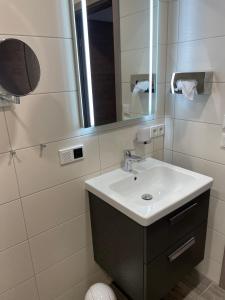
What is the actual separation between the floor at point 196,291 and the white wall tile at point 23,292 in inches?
25.0

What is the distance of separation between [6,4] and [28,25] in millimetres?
102

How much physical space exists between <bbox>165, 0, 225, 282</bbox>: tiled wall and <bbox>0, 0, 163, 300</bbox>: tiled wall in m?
0.42

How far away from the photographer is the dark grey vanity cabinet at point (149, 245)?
3.68 feet

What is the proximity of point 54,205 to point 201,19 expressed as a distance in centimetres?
133

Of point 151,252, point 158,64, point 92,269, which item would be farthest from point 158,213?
point 158,64

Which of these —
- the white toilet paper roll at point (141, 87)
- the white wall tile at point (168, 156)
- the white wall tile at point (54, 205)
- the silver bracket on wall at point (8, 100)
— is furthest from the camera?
the white wall tile at point (168, 156)

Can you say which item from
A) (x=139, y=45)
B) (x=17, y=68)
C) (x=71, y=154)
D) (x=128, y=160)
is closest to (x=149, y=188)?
(x=128, y=160)

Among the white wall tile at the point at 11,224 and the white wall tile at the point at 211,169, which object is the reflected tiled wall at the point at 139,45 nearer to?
the white wall tile at the point at 211,169

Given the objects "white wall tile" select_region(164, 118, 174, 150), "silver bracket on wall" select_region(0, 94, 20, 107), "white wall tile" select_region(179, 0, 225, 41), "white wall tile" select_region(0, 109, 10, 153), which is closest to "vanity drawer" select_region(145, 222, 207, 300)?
"white wall tile" select_region(164, 118, 174, 150)

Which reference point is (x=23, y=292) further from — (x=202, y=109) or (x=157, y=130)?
(x=202, y=109)

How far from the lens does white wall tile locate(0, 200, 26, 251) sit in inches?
42.9

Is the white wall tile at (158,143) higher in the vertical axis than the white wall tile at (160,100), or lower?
lower

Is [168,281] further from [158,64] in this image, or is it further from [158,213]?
[158,64]

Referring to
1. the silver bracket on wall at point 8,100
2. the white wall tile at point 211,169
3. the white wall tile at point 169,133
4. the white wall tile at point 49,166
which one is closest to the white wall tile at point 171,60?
the white wall tile at point 169,133
